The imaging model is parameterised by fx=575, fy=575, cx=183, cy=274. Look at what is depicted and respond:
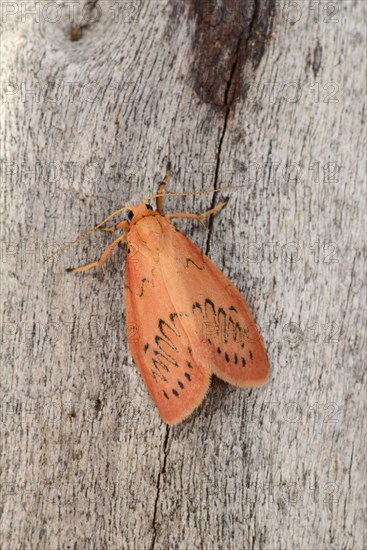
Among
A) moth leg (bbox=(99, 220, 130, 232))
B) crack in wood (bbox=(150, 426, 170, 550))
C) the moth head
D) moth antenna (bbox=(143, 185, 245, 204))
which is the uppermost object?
moth antenna (bbox=(143, 185, 245, 204))

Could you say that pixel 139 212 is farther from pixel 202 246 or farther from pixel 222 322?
pixel 222 322

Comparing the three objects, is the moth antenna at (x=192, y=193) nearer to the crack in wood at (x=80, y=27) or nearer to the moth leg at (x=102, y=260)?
the moth leg at (x=102, y=260)

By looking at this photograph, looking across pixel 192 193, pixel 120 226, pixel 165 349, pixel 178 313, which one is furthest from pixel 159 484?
pixel 192 193

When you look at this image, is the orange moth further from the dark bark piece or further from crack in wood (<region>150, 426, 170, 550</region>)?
the dark bark piece

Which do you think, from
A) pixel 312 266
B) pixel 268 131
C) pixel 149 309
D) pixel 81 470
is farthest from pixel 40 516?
pixel 268 131

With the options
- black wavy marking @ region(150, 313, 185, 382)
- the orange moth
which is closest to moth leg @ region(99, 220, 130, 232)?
the orange moth

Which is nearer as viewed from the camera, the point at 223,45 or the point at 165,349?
the point at 165,349

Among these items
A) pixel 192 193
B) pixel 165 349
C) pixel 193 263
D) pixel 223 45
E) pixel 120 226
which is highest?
pixel 223 45
